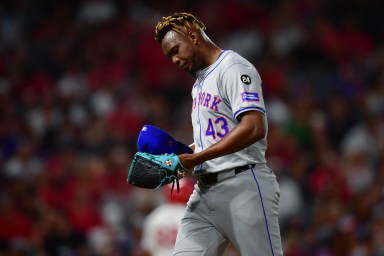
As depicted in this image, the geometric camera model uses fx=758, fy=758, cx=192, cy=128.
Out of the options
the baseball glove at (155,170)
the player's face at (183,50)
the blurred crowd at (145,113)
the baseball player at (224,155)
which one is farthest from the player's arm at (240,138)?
the blurred crowd at (145,113)

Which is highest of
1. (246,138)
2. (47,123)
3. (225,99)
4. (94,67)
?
(94,67)

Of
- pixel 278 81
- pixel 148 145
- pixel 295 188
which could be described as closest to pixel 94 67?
pixel 278 81

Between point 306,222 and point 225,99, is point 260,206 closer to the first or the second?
point 225,99

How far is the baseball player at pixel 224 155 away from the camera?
357 cm

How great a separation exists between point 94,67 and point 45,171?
2099mm

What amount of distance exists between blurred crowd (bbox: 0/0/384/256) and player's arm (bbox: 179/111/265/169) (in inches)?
135

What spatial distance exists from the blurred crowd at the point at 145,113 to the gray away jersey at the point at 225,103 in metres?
3.29

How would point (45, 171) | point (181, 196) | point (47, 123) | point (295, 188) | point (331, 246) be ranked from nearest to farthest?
point (181, 196)
point (331, 246)
point (295, 188)
point (45, 171)
point (47, 123)

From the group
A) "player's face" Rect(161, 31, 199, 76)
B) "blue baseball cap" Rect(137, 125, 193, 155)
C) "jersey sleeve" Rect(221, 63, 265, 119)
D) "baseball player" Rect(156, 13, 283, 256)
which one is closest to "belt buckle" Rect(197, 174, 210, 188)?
"baseball player" Rect(156, 13, 283, 256)

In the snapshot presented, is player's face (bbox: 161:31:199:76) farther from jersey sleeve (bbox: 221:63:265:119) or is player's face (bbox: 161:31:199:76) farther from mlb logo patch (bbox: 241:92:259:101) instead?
mlb logo patch (bbox: 241:92:259:101)

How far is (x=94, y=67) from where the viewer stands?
10.5m

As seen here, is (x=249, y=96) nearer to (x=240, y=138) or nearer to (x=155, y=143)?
(x=240, y=138)

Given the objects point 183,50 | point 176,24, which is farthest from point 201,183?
point 176,24

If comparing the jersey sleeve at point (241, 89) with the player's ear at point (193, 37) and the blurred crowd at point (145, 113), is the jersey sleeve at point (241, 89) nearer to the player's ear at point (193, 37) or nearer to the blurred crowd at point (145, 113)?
the player's ear at point (193, 37)
